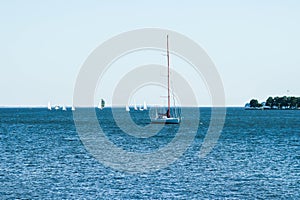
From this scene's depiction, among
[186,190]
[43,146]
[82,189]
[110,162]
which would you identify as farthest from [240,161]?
[43,146]

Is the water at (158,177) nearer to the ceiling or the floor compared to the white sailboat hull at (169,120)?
nearer to the floor

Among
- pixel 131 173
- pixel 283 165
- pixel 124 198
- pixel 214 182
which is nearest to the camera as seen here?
pixel 124 198

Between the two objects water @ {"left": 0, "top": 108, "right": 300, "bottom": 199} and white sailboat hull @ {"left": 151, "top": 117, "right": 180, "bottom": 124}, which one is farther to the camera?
white sailboat hull @ {"left": 151, "top": 117, "right": 180, "bottom": 124}

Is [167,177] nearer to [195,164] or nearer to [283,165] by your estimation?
[195,164]

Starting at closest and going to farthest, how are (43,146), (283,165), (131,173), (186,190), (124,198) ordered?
1. (124,198)
2. (186,190)
3. (131,173)
4. (283,165)
5. (43,146)

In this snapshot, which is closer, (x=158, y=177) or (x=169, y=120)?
(x=158, y=177)

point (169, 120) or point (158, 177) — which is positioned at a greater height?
point (169, 120)

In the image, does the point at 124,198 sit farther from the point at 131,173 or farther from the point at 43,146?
the point at 43,146

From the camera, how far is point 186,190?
152ft

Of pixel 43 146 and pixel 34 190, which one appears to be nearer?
pixel 34 190

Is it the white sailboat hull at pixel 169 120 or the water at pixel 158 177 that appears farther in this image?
the white sailboat hull at pixel 169 120

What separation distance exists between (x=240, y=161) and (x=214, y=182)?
1627 cm

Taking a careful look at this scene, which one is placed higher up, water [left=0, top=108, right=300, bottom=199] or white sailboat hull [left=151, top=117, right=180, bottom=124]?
white sailboat hull [left=151, top=117, right=180, bottom=124]

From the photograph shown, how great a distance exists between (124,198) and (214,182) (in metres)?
10.2
